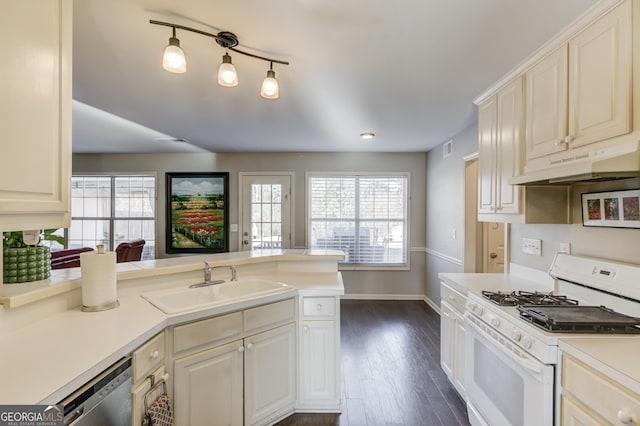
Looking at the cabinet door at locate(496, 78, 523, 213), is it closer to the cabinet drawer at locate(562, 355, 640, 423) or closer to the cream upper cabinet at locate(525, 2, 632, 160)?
the cream upper cabinet at locate(525, 2, 632, 160)

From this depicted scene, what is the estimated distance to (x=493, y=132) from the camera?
89.7 inches

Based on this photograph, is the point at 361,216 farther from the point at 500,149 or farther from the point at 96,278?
the point at 96,278

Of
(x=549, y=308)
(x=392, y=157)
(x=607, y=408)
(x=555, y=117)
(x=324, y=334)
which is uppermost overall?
(x=392, y=157)

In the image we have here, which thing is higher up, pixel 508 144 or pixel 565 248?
pixel 508 144

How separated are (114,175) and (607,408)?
20.3ft

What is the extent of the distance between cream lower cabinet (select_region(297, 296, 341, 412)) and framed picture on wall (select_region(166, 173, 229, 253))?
3312 millimetres

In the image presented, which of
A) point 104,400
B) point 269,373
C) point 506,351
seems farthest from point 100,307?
point 506,351

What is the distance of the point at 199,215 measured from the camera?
5012 mm

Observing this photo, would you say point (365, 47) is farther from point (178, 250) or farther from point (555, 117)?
point (178, 250)

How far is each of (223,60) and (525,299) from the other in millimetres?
2183

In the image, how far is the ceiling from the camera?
4.84ft

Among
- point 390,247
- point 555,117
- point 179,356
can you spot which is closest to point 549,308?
point 555,117

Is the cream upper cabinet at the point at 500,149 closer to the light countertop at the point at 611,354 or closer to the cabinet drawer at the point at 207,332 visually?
the light countertop at the point at 611,354

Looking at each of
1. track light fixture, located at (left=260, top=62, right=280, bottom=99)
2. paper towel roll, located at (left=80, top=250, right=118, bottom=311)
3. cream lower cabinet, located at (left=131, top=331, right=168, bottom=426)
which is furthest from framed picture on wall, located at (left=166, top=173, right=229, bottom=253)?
cream lower cabinet, located at (left=131, top=331, right=168, bottom=426)
